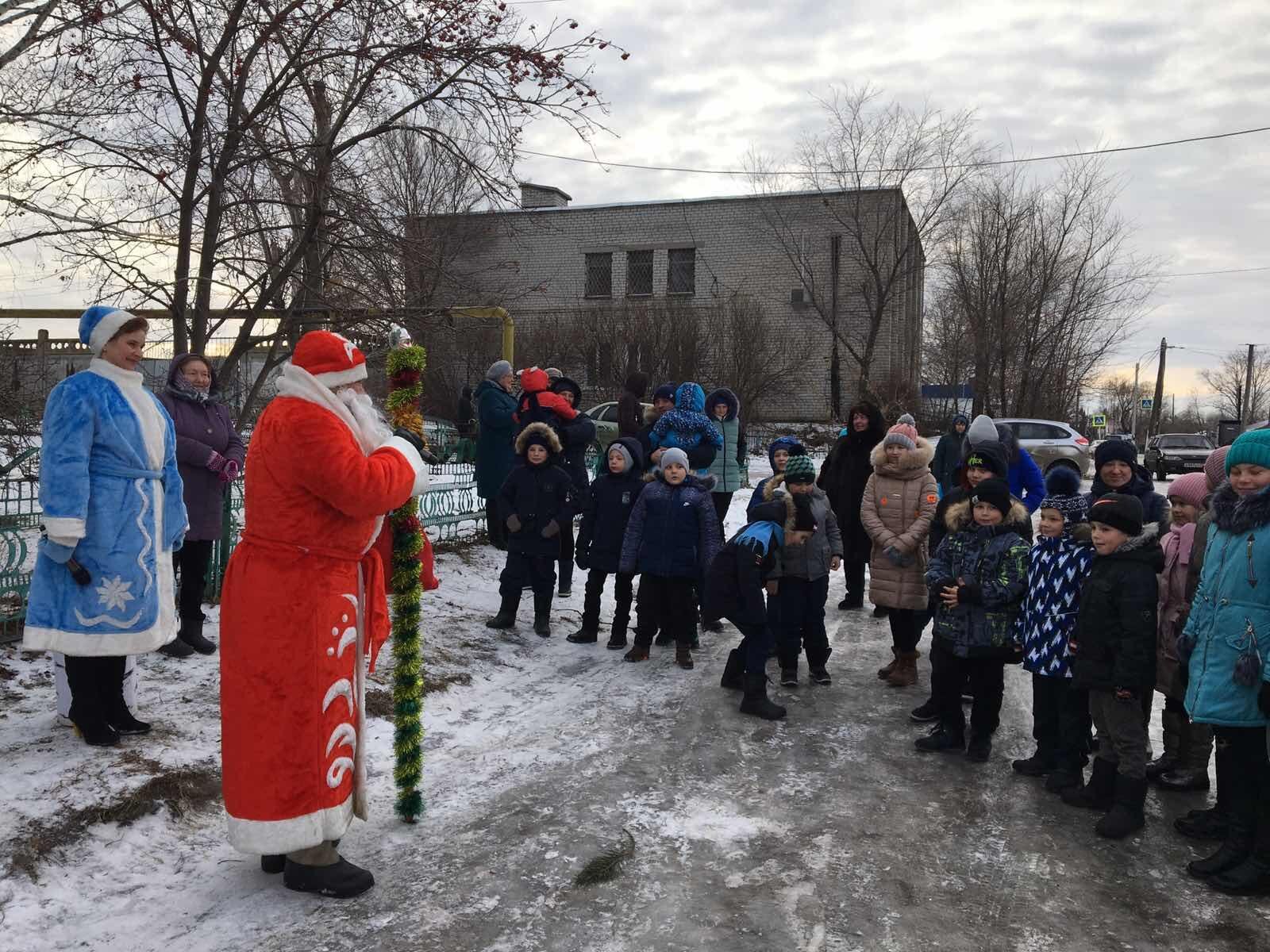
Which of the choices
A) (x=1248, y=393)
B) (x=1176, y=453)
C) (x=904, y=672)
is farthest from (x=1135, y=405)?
(x=904, y=672)

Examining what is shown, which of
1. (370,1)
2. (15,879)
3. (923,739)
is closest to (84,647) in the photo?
(15,879)

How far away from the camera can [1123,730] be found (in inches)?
168

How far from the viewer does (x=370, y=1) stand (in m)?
6.52

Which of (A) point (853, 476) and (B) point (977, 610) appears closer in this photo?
(B) point (977, 610)

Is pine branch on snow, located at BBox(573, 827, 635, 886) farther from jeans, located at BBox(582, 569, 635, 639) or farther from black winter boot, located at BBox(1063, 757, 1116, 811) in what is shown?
jeans, located at BBox(582, 569, 635, 639)

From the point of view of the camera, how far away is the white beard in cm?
336

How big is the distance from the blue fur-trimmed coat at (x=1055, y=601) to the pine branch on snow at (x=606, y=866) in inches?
89.5

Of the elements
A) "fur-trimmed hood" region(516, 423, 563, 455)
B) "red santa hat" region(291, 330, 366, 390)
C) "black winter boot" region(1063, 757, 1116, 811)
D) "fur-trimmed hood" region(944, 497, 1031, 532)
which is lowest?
"black winter boot" region(1063, 757, 1116, 811)

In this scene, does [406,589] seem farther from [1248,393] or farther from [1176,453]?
[1248,393]

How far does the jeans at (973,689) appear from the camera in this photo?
199 inches

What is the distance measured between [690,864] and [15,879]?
7.76ft

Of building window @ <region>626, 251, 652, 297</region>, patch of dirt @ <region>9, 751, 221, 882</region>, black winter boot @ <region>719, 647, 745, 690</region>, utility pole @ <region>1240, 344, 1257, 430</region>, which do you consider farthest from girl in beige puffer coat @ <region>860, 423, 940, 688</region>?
utility pole @ <region>1240, 344, 1257, 430</region>

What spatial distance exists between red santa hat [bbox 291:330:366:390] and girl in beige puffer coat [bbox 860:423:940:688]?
13.3ft

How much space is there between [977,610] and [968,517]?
559mm
